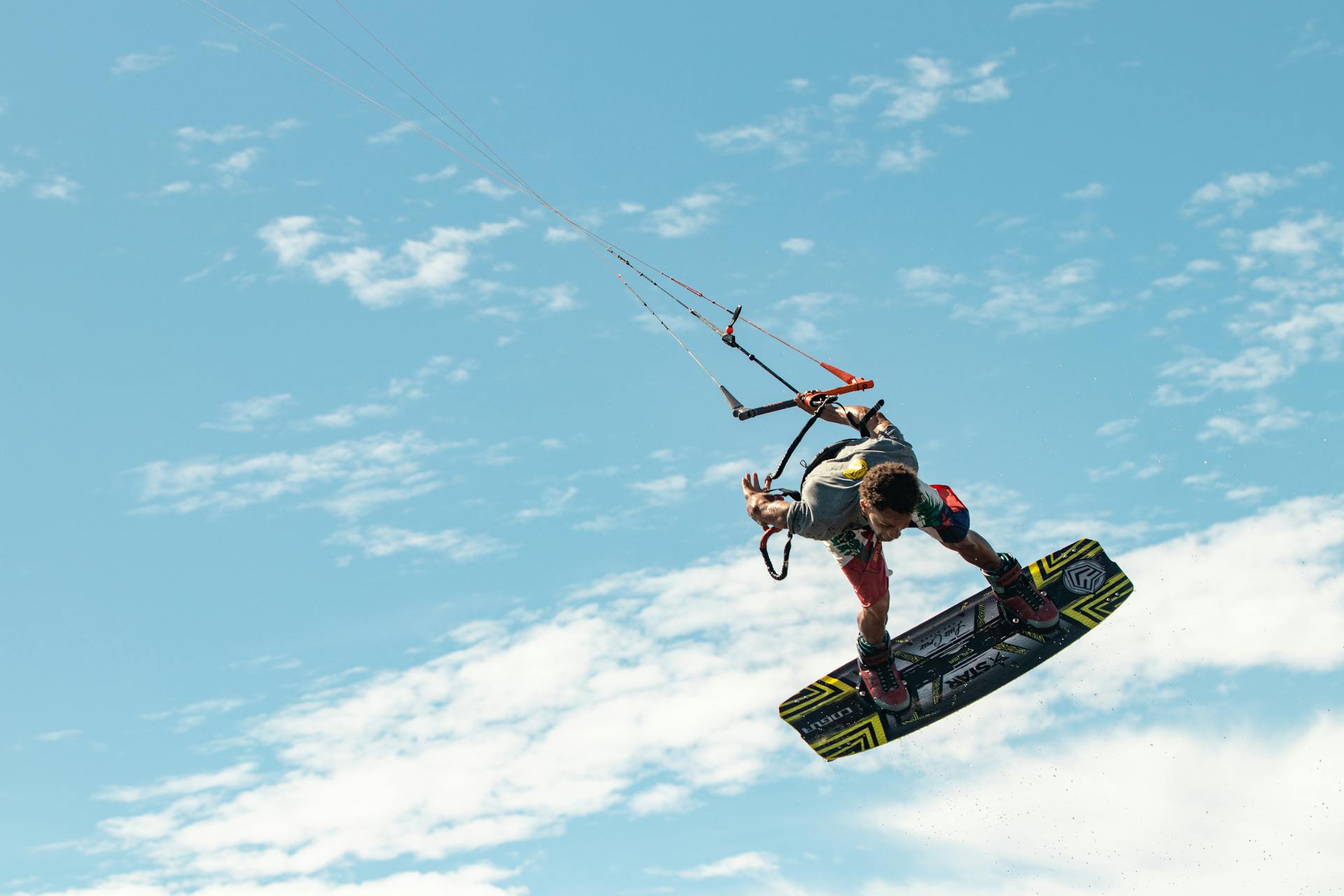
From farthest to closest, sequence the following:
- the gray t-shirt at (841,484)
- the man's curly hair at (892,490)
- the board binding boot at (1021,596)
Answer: the board binding boot at (1021,596) → the gray t-shirt at (841,484) → the man's curly hair at (892,490)

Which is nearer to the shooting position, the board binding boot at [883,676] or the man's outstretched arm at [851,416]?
the man's outstretched arm at [851,416]

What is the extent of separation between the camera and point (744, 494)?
13.1 metres

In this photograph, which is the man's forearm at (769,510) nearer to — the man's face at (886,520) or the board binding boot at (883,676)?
the man's face at (886,520)

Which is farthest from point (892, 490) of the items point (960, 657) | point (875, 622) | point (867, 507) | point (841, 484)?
point (960, 657)

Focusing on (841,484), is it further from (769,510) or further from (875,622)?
(875,622)

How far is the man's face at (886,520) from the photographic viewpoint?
1202cm

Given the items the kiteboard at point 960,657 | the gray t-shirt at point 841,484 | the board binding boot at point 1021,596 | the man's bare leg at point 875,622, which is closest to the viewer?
the gray t-shirt at point 841,484

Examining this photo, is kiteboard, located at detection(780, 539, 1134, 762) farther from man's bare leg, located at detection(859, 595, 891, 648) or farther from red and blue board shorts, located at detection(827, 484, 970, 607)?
red and blue board shorts, located at detection(827, 484, 970, 607)

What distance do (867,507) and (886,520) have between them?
0.19 meters

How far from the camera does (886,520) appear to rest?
1204cm

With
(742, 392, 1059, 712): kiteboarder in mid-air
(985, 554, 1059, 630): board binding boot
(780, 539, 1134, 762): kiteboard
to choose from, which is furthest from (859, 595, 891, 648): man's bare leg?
(985, 554, 1059, 630): board binding boot

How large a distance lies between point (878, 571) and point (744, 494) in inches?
58.9

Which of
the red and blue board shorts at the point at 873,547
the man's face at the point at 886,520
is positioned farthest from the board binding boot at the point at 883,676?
the man's face at the point at 886,520

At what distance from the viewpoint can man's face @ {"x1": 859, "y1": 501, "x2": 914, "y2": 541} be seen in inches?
473
